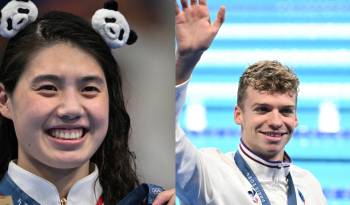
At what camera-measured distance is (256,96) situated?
2.72 meters

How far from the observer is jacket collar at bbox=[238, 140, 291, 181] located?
2725 millimetres

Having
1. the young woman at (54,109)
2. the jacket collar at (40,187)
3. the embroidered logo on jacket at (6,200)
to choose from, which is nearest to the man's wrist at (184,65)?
the young woman at (54,109)

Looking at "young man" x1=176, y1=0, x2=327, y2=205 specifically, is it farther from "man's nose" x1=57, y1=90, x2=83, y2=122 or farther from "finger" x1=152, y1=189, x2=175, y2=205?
"man's nose" x1=57, y1=90, x2=83, y2=122

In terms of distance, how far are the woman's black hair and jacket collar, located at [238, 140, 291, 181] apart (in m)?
0.54

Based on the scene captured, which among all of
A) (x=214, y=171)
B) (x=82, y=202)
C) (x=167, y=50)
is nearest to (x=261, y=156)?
(x=214, y=171)

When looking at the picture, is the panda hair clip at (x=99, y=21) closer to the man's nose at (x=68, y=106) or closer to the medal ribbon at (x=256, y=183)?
the man's nose at (x=68, y=106)

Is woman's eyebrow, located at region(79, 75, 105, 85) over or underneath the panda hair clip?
underneath

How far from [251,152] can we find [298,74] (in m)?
0.43

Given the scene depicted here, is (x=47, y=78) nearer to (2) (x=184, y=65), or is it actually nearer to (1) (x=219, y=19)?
(2) (x=184, y=65)

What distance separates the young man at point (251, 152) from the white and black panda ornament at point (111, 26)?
32 centimetres

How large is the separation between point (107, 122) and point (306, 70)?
0.98 m

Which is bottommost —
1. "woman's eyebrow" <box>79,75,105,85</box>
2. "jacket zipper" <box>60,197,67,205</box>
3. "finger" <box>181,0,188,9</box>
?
"jacket zipper" <box>60,197,67,205</box>

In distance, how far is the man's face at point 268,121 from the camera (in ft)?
8.88

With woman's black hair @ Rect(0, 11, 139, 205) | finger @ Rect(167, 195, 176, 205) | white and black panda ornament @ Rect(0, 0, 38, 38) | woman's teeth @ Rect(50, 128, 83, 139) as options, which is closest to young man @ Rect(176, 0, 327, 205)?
finger @ Rect(167, 195, 176, 205)
